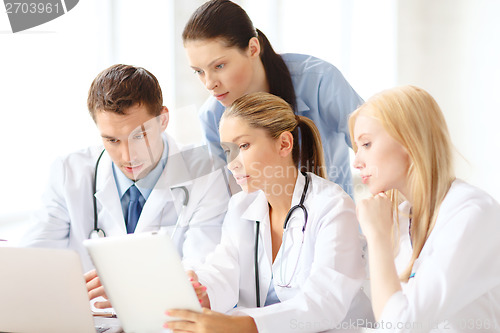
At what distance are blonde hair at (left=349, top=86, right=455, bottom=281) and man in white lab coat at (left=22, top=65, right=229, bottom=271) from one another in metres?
0.53

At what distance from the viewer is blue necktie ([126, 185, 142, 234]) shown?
150cm

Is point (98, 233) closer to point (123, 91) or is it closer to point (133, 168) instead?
point (133, 168)

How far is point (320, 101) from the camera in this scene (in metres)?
1.72

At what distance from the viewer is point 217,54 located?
150 cm

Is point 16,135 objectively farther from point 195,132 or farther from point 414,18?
point 414,18

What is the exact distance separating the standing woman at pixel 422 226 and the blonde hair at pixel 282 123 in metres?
0.22

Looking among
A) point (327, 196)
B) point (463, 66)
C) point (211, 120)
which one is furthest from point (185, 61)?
point (463, 66)

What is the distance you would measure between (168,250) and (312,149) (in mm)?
603

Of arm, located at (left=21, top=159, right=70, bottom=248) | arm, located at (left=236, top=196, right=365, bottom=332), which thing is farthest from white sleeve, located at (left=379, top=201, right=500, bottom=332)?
arm, located at (left=21, top=159, right=70, bottom=248)

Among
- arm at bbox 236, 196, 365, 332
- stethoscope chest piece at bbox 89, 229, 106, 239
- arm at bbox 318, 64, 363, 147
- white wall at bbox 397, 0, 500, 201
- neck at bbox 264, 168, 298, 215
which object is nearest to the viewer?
arm at bbox 236, 196, 365, 332

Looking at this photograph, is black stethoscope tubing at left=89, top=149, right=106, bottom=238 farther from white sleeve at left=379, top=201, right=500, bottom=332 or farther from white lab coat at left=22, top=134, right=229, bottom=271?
white sleeve at left=379, top=201, right=500, bottom=332

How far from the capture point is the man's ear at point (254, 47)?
61.1 inches

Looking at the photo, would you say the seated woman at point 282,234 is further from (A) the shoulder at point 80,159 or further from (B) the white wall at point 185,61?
(A) the shoulder at point 80,159

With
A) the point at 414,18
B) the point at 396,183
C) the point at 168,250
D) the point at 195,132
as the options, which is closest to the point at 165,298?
the point at 168,250
